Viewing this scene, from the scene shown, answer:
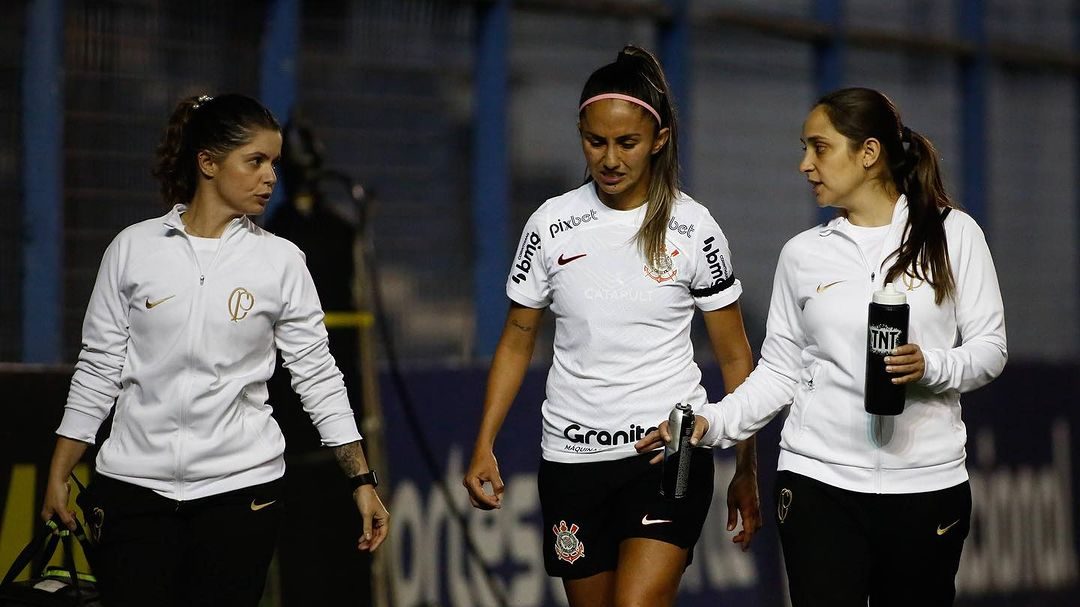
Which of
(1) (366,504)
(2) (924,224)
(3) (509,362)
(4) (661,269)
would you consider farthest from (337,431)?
(2) (924,224)

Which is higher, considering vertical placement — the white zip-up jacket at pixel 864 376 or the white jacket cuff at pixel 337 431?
the white zip-up jacket at pixel 864 376

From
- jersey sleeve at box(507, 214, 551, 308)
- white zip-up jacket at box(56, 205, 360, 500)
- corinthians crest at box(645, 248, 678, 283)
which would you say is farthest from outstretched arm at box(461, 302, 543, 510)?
white zip-up jacket at box(56, 205, 360, 500)

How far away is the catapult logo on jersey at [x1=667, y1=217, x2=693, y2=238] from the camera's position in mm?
4949

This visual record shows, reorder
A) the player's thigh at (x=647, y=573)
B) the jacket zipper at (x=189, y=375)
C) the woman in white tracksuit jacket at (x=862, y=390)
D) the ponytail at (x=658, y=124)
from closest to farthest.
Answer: the jacket zipper at (x=189, y=375), the woman in white tracksuit jacket at (x=862, y=390), the player's thigh at (x=647, y=573), the ponytail at (x=658, y=124)

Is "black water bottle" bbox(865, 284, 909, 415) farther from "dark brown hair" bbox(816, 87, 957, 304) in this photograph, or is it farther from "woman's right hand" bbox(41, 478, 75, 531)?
"woman's right hand" bbox(41, 478, 75, 531)

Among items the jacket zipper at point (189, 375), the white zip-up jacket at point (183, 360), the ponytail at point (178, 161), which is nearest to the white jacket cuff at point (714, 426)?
the white zip-up jacket at point (183, 360)

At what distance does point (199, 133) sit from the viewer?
182 inches

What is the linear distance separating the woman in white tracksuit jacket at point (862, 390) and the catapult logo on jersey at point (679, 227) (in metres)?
0.34

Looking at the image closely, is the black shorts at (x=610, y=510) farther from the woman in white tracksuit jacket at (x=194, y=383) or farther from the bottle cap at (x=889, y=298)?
the bottle cap at (x=889, y=298)

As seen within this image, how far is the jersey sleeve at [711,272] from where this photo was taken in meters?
4.95

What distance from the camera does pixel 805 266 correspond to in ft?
15.7

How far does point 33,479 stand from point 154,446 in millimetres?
1577

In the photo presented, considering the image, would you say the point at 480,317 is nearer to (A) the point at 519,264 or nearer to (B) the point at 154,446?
(A) the point at 519,264

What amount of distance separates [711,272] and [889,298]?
0.82 m
